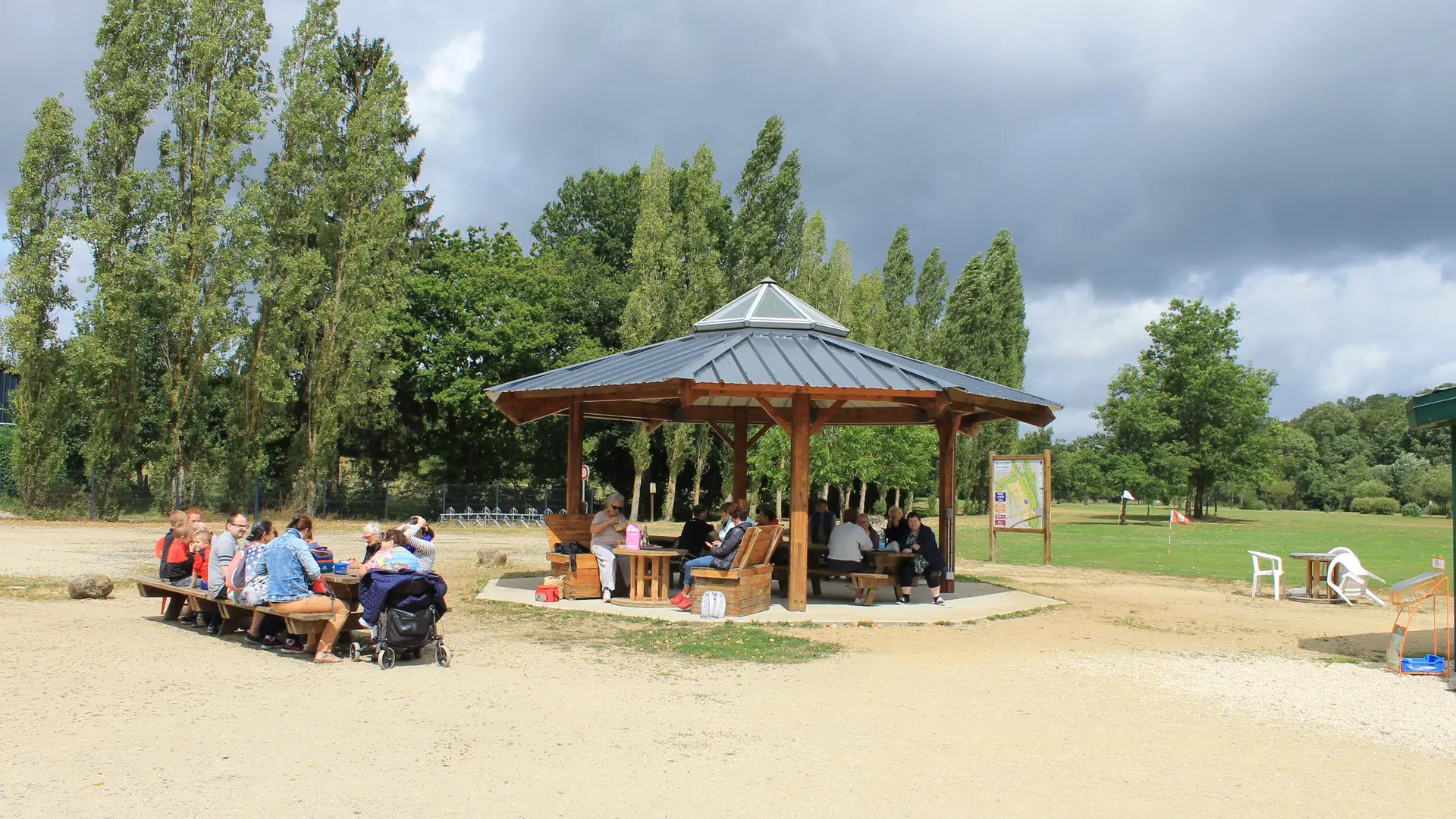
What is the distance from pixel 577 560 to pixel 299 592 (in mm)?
4530

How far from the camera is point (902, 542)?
13844 mm

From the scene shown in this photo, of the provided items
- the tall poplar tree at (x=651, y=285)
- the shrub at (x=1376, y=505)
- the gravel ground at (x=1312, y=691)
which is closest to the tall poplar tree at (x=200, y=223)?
the tall poplar tree at (x=651, y=285)

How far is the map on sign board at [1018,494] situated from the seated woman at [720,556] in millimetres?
9930

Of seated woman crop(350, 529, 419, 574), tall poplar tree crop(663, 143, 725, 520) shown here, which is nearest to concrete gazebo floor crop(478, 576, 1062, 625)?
seated woman crop(350, 529, 419, 574)

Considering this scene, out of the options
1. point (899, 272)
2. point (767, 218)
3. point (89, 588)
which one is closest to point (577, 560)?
point (89, 588)

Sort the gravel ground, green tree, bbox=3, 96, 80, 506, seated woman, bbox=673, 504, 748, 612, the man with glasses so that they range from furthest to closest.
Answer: green tree, bbox=3, 96, 80, 506, seated woman, bbox=673, 504, 748, 612, the man with glasses, the gravel ground

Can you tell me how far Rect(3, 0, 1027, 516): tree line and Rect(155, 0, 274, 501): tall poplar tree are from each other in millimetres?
74

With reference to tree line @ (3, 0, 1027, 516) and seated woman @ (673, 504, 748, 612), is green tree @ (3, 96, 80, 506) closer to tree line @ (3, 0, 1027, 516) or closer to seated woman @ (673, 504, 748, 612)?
tree line @ (3, 0, 1027, 516)

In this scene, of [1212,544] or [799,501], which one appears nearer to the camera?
[799,501]

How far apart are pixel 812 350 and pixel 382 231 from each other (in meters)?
25.3

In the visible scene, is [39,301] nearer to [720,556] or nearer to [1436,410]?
[720,556]

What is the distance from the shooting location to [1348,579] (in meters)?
15.2

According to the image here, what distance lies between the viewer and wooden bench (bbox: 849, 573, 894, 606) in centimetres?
1280

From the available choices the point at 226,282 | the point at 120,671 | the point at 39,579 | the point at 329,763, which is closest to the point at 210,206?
the point at 226,282
